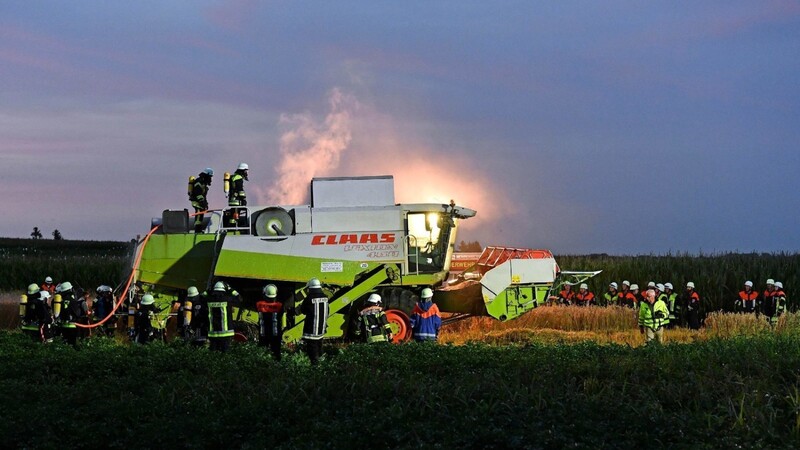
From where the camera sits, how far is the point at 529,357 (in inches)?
650

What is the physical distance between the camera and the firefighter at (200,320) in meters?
19.3

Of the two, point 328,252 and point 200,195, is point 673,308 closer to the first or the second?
point 328,252

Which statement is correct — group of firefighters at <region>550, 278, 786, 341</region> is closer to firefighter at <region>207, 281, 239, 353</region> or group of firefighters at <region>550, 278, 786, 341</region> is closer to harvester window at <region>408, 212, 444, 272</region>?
harvester window at <region>408, 212, 444, 272</region>

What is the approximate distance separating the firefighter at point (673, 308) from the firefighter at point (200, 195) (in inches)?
516

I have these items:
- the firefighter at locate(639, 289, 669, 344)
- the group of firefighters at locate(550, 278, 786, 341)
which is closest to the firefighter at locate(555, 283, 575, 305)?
the group of firefighters at locate(550, 278, 786, 341)

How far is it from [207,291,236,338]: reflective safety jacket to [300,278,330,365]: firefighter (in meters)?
1.65

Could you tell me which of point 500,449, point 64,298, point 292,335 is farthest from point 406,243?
point 500,449

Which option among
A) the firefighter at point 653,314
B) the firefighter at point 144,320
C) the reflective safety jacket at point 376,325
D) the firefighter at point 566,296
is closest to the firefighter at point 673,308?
the firefighter at point 566,296

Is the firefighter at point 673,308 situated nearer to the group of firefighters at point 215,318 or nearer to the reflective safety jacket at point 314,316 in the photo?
the group of firefighters at point 215,318

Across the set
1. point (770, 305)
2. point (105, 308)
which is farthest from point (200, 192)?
point (770, 305)

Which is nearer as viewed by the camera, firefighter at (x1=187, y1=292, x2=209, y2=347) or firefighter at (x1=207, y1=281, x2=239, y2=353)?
firefighter at (x1=207, y1=281, x2=239, y2=353)

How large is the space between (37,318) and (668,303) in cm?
1665

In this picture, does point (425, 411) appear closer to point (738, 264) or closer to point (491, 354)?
point (491, 354)

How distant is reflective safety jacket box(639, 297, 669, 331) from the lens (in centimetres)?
2291
